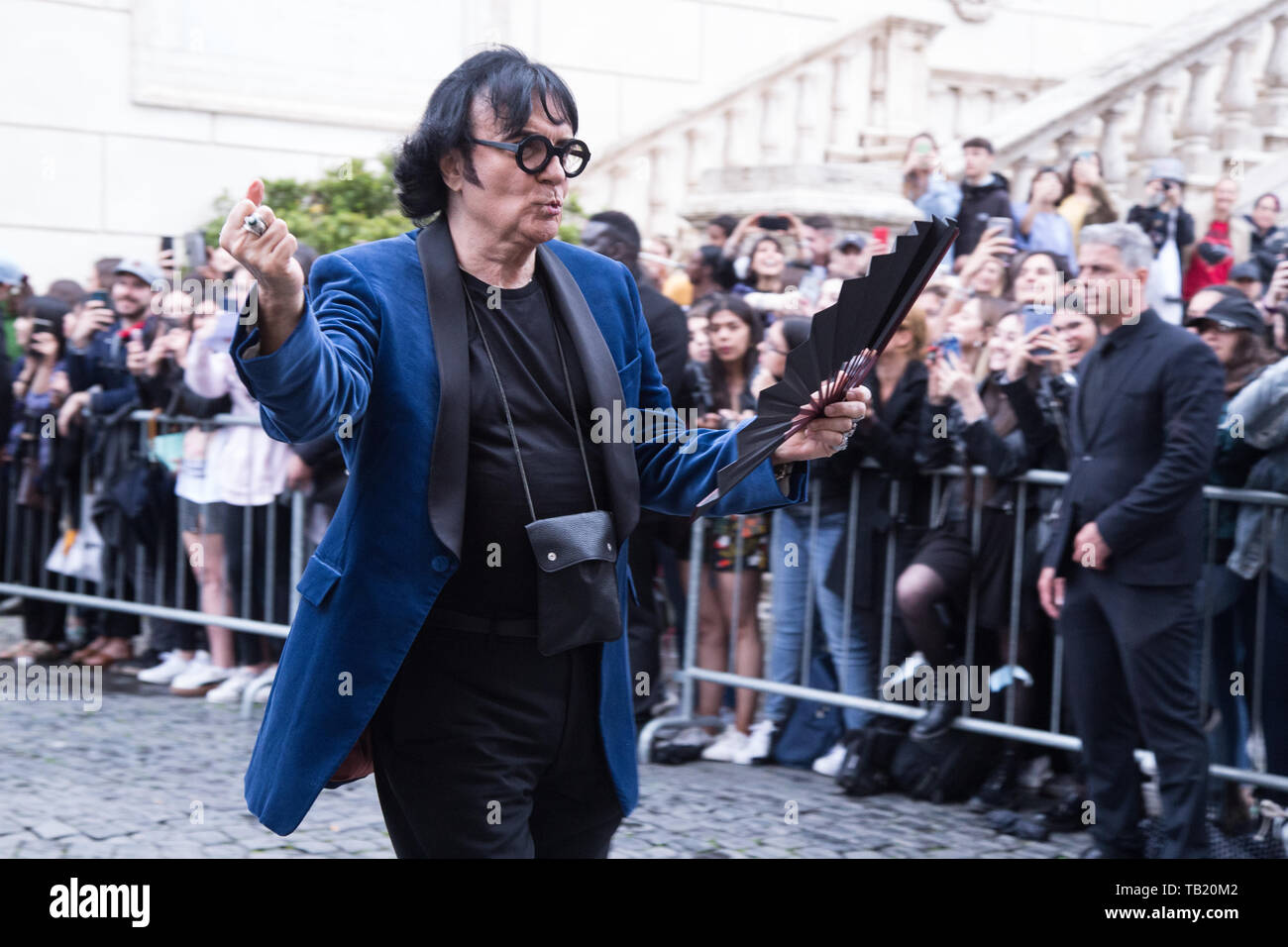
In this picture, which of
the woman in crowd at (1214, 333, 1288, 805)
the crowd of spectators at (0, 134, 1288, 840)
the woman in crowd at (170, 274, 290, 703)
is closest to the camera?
the woman in crowd at (1214, 333, 1288, 805)

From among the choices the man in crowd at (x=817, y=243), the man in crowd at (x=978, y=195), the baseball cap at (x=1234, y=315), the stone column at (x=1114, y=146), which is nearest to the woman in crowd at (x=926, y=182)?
the man in crowd at (x=978, y=195)

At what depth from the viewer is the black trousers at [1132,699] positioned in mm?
5082

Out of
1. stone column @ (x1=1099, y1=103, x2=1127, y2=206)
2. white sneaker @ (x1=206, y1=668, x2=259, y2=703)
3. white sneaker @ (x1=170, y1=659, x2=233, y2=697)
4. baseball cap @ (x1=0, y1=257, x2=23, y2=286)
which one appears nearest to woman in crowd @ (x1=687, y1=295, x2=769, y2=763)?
white sneaker @ (x1=206, y1=668, x2=259, y2=703)

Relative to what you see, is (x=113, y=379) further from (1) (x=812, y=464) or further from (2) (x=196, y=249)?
(1) (x=812, y=464)

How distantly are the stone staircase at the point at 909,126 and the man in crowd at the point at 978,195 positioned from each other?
0.70 meters

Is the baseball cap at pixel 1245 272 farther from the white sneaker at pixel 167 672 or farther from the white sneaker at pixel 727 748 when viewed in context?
the white sneaker at pixel 167 672

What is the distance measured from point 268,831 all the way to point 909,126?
10.3 meters

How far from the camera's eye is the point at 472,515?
2.78 meters

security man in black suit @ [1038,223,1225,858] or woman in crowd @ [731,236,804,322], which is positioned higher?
woman in crowd @ [731,236,804,322]

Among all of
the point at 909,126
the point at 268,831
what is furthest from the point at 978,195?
the point at 268,831

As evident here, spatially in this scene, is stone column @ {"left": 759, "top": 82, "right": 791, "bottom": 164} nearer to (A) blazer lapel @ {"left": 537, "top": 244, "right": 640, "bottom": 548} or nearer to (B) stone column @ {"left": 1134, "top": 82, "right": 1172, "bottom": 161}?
(B) stone column @ {"left": 1134, "top": 82, "right": 1172, "bottom": 161}

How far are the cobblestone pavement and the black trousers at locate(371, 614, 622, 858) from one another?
8.23 ft

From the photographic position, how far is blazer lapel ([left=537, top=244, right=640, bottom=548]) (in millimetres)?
2891
